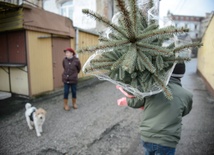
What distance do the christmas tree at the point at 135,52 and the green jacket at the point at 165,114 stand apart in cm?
35

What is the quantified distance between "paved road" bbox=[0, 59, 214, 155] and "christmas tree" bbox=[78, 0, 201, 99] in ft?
7.01

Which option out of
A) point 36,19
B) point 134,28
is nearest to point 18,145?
point 134,28

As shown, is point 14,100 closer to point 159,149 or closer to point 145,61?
point 159,149

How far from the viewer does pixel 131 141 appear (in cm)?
344

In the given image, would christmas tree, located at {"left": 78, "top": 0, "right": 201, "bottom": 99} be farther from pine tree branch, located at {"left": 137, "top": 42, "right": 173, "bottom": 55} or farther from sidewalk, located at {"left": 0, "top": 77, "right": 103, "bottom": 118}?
sidewalk, located at {"left": 0, "top": 77, "right": 103, "bottom": 118}

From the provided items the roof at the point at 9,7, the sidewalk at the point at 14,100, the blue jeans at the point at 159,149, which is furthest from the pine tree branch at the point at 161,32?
the roof at the point at 9,7

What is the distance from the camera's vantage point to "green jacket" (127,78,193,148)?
5.40ft

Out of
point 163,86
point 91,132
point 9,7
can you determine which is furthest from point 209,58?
point 9,7

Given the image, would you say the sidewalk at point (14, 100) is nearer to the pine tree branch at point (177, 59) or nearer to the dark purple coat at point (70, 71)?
the dark purple coat at point (70, 71)

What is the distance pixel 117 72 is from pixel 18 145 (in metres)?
3.08

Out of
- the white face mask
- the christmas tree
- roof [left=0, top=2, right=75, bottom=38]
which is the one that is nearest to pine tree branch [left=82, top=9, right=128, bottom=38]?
the christmas tree

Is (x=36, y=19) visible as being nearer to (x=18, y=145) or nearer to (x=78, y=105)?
(x=78, y=105)

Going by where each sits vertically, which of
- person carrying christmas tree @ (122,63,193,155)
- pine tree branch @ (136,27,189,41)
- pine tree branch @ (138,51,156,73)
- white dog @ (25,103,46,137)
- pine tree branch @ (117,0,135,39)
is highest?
pine tree branch @ (117,0,135,39)

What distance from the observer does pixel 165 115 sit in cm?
164
